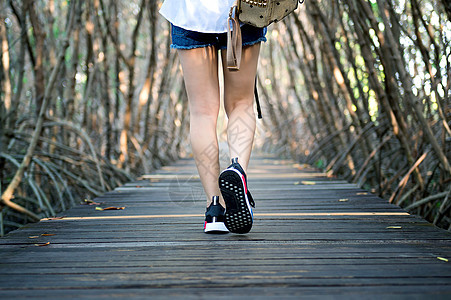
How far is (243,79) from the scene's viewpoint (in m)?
1.84

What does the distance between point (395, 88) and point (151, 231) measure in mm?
1627

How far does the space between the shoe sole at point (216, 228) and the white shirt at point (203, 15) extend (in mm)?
614

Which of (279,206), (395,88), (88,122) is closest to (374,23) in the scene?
(395,88)

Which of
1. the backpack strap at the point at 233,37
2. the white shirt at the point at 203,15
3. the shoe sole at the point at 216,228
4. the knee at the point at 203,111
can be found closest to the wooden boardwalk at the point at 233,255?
the shoe sole at the point at 216,228

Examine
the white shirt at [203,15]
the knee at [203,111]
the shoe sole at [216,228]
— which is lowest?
the shoe sole at [216,228]

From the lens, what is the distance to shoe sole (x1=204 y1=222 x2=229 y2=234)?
1.82 meters

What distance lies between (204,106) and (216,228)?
15.6 inches

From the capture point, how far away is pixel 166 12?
5.75 feet

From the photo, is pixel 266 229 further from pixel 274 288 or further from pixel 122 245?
pixel 274 288

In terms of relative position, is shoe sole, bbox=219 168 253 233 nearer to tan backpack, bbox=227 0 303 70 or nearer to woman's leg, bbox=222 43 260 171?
woman's leg, bbox=222 43 260 171

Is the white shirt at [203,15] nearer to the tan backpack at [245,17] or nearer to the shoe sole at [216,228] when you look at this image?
the tan backpack at [245,17]

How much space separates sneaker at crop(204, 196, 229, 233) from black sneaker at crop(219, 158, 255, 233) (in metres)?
0.12

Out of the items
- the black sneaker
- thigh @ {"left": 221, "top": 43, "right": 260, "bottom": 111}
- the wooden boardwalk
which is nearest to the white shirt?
thigh @ {"left": 221, "top": 43, "right": 260, "bottom": 111}

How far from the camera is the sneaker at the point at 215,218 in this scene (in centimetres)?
182
